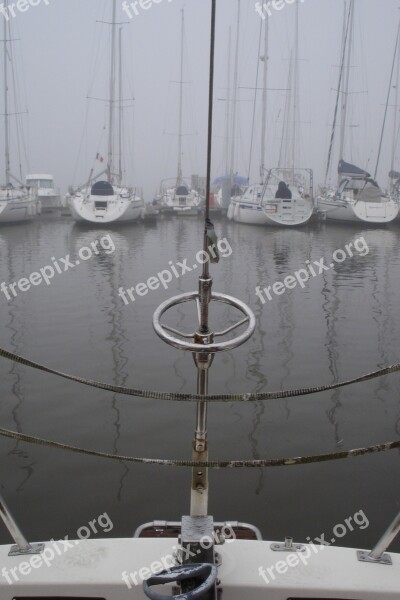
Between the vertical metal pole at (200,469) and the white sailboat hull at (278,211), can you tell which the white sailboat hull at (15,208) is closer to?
the white sailboat hull at (278,211)

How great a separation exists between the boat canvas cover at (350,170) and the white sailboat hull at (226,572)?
29.6m

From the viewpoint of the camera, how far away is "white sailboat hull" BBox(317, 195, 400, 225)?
27328 mm

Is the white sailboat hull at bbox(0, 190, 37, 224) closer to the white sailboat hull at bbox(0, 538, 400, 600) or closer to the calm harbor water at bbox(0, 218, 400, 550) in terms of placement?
the calm harbor water at bbox(0, 218, 400, 550)

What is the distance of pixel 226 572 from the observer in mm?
1669

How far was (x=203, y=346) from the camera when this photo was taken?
1694 millimetres

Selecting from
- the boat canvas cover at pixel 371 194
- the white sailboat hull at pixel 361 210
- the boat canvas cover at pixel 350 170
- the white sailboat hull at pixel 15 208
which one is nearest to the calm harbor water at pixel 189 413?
the white sailboat hull at pixel 15 208

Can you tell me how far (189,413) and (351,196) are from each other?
26194mm

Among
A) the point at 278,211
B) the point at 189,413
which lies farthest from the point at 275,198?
the point at 189,413

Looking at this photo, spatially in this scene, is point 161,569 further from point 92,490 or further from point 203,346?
point 92,490

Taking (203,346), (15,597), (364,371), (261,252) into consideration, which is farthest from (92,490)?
(261,252)

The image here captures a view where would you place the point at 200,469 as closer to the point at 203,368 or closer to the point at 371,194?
the point at 203,368

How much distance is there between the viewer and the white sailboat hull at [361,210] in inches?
1076

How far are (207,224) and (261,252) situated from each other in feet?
56.0

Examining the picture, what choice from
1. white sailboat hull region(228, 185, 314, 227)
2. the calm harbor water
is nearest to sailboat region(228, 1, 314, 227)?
white sailboat hull region(228, 185, 314, 227)
